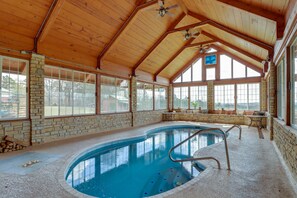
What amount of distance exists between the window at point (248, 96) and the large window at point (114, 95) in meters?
7.16

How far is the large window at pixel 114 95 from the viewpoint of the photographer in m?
7.96

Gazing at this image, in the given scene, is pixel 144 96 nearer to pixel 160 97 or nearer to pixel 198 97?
pixel 160 97

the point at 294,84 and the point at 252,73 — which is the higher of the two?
the point at 252,73

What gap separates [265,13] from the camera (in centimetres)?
422

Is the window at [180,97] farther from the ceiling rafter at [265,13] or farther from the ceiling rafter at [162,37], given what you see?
the ceiling rafter at [265,13]

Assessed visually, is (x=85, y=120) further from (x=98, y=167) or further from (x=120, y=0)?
(x=120, y=0)

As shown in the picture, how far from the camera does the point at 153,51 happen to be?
9086 mm

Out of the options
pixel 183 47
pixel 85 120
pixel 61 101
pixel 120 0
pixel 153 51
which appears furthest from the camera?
pixel 183 47

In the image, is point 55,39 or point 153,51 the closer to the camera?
point 55,39

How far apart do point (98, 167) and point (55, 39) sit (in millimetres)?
4521

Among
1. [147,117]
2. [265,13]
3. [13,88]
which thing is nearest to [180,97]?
[147,117]

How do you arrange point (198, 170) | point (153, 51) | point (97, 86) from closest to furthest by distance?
point (198, 170), point (97, 86), point (153, 51)

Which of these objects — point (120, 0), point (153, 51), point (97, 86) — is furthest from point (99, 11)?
point (153, 51)

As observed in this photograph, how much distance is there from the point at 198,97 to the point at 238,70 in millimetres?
3139
